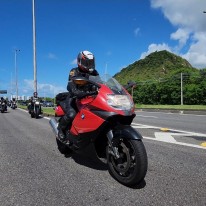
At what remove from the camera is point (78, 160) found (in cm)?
563

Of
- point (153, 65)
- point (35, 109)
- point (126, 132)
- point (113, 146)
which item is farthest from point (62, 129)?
point (153, 65)

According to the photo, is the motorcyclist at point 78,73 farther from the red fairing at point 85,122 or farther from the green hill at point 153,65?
the green hill at point 153,65

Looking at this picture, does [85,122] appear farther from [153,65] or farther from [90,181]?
[153,65]

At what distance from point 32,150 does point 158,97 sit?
49863mm

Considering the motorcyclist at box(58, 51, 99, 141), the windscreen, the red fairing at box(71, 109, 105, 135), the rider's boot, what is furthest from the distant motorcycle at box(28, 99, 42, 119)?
the windscreen

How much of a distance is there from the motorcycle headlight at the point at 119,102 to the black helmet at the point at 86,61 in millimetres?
1077

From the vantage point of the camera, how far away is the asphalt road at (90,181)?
3.56 meters

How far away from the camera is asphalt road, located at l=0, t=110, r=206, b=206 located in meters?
3.56

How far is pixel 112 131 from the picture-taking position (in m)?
4.35

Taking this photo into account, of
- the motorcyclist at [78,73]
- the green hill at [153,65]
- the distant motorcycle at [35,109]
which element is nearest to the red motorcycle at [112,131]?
the motorcyclist at [78,73]

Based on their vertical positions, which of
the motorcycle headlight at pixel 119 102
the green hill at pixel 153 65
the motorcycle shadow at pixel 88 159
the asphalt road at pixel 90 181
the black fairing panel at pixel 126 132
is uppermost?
the green hill at pixel 153 65

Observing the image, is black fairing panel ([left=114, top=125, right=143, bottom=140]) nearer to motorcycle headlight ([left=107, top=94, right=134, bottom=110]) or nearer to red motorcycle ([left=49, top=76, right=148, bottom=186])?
red motorcycle ([left=49, top=76, right=148, bottom=186])

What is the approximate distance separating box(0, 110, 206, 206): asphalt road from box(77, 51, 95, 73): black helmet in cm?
137

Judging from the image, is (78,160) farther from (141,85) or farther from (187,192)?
(141,85)
